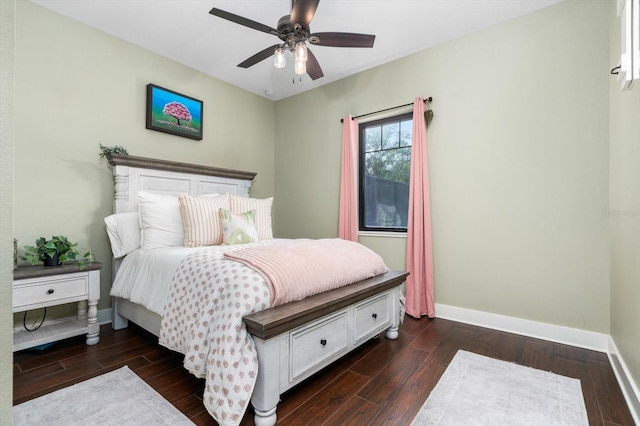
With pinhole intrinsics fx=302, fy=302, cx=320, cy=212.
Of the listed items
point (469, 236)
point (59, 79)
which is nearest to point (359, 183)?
point (469, 236)

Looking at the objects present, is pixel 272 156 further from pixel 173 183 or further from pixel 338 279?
pixel 338 279

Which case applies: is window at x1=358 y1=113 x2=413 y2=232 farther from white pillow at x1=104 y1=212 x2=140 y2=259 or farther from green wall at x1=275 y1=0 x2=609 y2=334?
white pillow at x1=104 y1=212 x2=140 y2=259

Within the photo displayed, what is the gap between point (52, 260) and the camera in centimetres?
227

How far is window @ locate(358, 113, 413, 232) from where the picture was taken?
3.38m

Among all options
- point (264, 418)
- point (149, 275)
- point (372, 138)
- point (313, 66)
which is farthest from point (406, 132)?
point (264, 418)

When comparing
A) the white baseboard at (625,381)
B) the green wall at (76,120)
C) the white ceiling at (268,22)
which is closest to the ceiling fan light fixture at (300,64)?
the white ceiling at (268,22)

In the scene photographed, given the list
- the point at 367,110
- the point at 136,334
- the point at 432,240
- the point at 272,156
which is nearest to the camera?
the point at 136,334

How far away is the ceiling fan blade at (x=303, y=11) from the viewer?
183 centimetres

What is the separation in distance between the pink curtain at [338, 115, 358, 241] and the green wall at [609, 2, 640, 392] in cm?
217

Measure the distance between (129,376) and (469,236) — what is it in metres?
2.87

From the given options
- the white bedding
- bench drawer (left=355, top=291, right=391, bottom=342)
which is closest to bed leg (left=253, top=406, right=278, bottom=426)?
bench drawer (left=355, top=291, right=391, bottom=342)

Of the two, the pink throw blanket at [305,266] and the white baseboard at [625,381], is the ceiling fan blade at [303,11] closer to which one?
the pink throw blanket at [305,266]

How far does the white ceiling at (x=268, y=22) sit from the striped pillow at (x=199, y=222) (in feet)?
5.23

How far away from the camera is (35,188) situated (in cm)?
244
